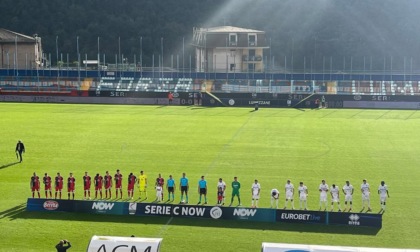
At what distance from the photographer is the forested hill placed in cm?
10812

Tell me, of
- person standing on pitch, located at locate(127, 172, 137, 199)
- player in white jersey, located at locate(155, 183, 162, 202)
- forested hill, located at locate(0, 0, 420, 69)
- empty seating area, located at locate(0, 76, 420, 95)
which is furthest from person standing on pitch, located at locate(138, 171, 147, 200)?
A: forested hill, located at locate(0, 0, 420, 69)

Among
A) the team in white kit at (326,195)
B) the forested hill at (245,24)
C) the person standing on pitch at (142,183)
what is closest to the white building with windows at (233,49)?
the forested hill at (245,24)

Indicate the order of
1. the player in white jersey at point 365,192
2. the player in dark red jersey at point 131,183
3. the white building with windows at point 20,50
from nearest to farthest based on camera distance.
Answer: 1. the player in white jersey at point 365,192
2. the player in dark red jersey at point 131,183
3. the white building with windows at point 20,50

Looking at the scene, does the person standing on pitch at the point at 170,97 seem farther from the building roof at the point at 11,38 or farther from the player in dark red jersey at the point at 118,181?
the player in dark red jersey at the point at 118,181

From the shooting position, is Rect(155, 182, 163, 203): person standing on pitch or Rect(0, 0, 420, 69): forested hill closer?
Rect(155, 182, 163, 203): person standing on pitch

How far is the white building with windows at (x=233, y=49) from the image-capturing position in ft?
308

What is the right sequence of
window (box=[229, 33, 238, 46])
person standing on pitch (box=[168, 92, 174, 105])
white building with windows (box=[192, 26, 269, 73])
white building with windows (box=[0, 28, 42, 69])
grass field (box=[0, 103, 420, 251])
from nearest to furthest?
grass field (box=[0, 103, 420, 251]) → person standing on pitch (box=[168, 92, 174, 105]) → window (box=[229, 33, 238, 46]) → white building with windows (box=[192, 26, 269, 73]) → white building with windows (box=[0, 28, 42, 69])

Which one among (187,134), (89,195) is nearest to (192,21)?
(187,134)

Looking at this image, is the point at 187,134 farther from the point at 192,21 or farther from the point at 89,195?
the point at 192,21

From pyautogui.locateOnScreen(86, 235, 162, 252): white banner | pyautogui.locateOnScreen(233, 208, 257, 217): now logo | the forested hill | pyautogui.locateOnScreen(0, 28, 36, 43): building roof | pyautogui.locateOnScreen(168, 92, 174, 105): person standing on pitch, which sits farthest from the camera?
the forested hill

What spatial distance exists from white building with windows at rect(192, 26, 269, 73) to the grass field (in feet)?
108

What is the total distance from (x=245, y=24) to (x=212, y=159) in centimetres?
8445

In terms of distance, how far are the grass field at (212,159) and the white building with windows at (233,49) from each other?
108ft

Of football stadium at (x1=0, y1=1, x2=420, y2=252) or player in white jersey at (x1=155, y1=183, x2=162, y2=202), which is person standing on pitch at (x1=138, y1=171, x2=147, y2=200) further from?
player in white jersey at (x1=155, y1=183, x2=162, y2=202)
